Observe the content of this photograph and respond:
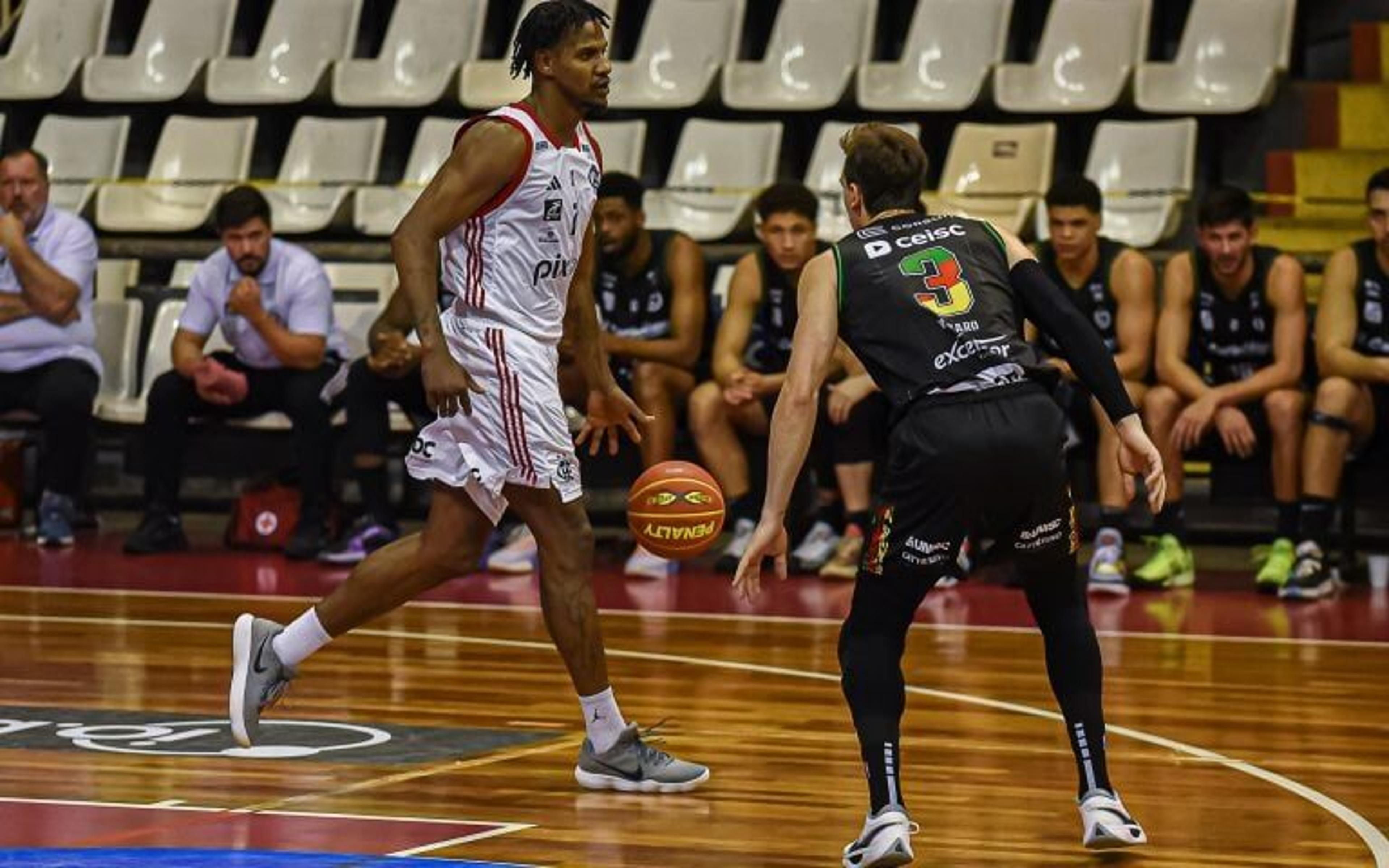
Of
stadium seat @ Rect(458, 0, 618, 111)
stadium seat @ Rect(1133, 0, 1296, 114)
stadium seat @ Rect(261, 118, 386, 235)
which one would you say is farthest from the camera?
stadium seat @ Rect(458, 0, 618, 111)

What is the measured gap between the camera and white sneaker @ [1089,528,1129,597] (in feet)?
32.1

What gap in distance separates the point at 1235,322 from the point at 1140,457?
5.46 metres

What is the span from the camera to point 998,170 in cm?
1202

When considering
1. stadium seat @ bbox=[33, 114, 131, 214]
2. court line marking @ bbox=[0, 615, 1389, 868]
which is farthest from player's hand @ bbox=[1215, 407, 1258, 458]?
stadium seat @ bbox=[33, 114, 131, 214]

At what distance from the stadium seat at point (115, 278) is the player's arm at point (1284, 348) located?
5.33m

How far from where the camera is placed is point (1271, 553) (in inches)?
392

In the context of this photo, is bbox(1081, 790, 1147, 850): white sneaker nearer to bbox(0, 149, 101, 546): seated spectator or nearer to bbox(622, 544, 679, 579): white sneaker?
bbox(622, 544, 679, 579): white sneaker

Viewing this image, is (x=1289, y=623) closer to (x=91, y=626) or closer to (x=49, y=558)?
(x=91, y=626)

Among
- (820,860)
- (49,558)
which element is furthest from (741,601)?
(820,860)

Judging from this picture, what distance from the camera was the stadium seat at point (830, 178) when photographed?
38.5 feet

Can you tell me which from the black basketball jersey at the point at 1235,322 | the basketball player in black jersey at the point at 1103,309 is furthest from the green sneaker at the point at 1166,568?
the black basketball jersey at the point at 1235,322

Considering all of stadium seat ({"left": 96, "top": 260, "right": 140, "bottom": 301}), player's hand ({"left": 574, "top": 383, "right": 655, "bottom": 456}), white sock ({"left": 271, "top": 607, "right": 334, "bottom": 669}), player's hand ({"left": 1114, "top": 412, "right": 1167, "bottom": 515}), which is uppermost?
stadium seat ({"left": 96, "top": 260, "right": 140, "bottom": 301})

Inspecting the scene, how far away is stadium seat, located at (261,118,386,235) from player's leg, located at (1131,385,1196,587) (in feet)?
15.0

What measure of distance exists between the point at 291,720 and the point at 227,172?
7.17 metres
